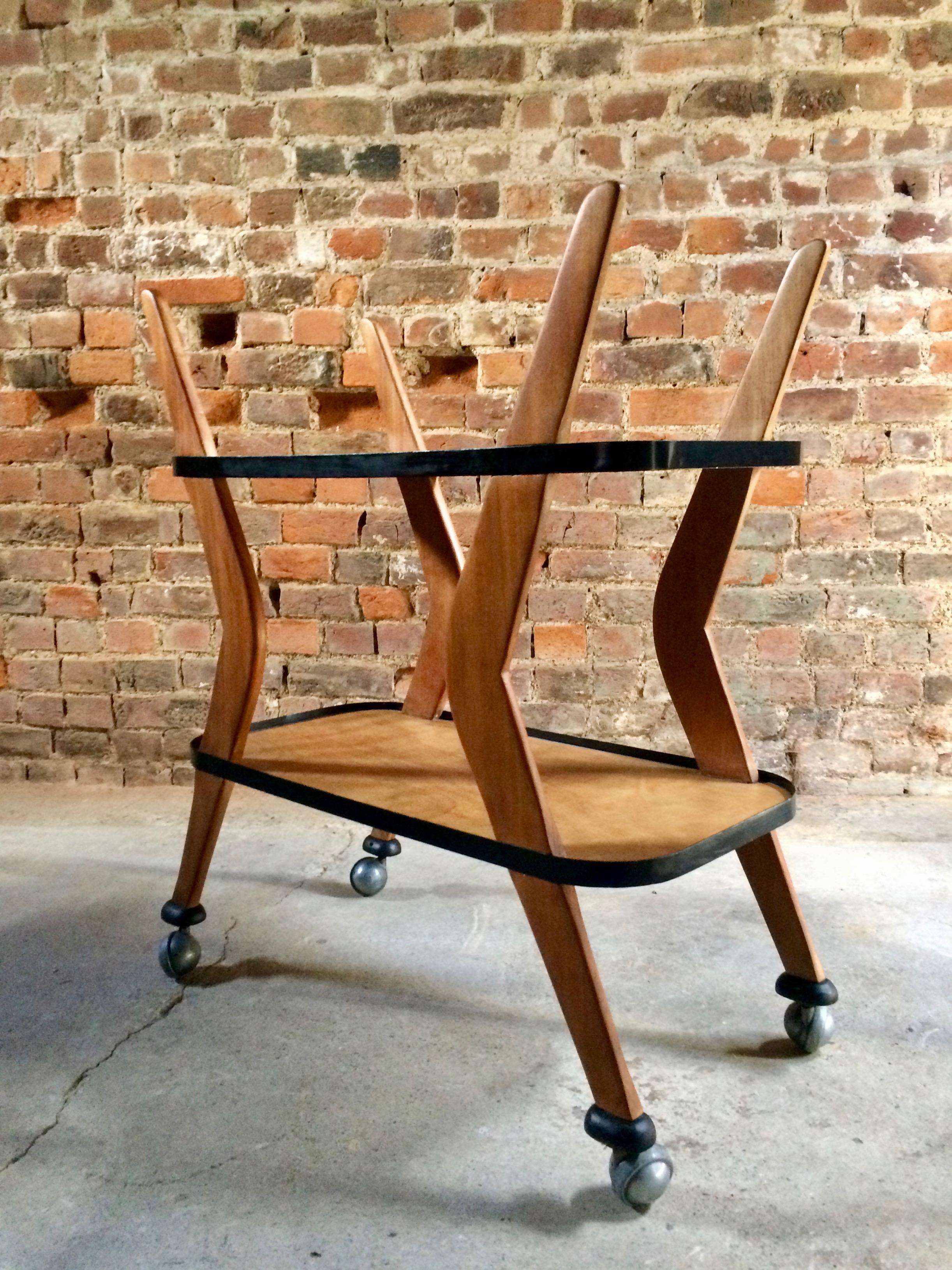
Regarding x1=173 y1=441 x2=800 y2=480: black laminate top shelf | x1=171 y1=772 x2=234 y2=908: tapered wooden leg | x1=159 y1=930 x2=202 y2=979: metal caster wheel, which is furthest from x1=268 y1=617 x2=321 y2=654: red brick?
x1=173 y1=441 x2=800 y2=480: black laminate top shelf

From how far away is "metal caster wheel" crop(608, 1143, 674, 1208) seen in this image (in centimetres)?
102

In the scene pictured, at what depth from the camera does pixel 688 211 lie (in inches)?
86.7

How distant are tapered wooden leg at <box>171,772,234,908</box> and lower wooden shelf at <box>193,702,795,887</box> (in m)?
0.06

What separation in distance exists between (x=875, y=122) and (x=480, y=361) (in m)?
1.04

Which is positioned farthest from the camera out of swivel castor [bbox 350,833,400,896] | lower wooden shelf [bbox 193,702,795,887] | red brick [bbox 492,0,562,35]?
red brick [bbox 492,0,562,35]

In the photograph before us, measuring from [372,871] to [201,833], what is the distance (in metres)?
0.42

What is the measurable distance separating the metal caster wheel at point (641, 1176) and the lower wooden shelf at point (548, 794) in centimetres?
29

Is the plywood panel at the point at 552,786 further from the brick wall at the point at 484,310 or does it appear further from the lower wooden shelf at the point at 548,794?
the brick wall at the point at 484,310

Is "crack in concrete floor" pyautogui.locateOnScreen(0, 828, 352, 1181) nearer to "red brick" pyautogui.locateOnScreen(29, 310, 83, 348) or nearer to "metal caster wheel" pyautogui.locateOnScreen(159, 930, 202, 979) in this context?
"metal caster wheel" pyautogui.locateOnScreen(159, 930, 202, 979)

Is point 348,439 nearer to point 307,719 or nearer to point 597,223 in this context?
point 307,719

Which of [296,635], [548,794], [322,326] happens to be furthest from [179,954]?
[322,326]

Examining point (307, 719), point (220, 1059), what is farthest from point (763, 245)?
point (220, 1059)

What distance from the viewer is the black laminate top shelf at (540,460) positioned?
0.96m

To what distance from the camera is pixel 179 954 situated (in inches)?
59.2
